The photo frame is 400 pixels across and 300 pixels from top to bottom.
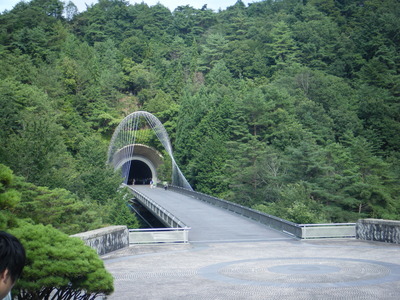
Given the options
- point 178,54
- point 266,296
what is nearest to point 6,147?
point 266,296

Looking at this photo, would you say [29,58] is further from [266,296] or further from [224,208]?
[266,296]

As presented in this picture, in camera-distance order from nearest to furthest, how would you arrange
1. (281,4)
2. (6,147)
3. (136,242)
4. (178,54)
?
(136,242) → (6,147) → (178,54) → (281,4)

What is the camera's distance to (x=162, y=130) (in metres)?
53.7

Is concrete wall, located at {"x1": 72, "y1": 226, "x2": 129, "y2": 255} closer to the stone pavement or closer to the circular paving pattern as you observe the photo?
the stone pavement

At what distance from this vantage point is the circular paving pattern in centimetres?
1151

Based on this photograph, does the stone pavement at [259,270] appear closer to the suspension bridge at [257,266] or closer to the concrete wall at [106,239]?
the suspension bridge at [257,266]

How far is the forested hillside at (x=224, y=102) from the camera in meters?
33.8

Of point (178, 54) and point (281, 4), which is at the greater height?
point (281, 4)

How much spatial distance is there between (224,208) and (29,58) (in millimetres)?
44330

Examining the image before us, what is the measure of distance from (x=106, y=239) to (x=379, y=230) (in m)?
9.49

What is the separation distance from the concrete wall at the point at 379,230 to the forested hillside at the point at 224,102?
513 centimetres

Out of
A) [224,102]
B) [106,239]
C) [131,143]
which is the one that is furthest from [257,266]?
[131,143]

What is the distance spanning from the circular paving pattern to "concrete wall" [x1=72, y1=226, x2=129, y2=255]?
3346 mm

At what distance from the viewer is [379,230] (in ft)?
58.6
